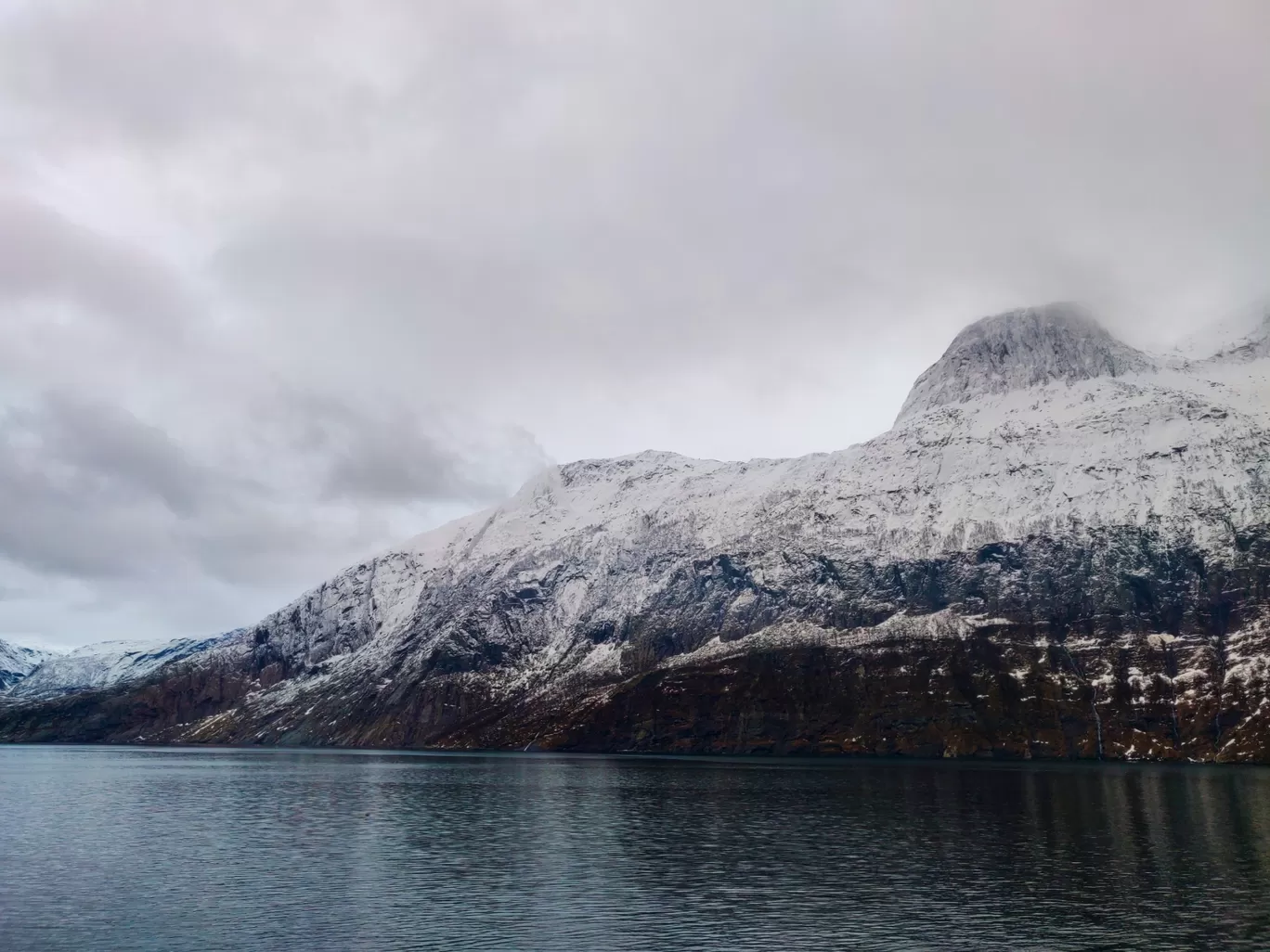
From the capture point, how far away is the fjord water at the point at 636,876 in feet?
232

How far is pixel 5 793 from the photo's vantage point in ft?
594

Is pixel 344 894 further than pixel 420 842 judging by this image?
No

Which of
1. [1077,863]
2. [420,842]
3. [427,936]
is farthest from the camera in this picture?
[420,842]

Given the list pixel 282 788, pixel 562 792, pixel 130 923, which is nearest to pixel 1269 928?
pixel 130 923

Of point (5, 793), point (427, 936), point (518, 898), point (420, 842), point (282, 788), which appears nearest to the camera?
point (427, 936)

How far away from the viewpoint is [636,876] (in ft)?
310

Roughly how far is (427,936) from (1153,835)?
94.5m

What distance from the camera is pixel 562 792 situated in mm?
190500

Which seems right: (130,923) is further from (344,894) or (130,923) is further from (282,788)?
(282,788)

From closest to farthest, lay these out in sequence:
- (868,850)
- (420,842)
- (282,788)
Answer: (868,850) < (420,842) < (282,788)

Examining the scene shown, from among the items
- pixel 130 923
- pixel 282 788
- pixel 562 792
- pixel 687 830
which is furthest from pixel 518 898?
pixel 282 788

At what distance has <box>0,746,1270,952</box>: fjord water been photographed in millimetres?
70562

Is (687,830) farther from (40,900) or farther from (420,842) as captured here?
(40,900)

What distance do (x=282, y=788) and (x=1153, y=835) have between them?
6241 inches
